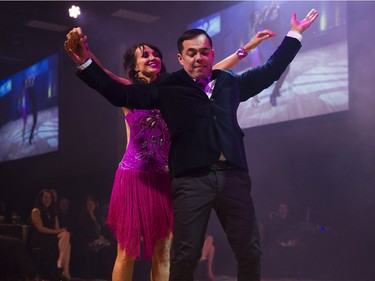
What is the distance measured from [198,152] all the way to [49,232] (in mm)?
4230

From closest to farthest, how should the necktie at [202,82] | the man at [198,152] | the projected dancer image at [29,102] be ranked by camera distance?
the man at [198,152]
the necktie at [202,82]
the projected dancer image at [29,102]

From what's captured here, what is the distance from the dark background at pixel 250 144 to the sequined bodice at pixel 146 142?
317cm

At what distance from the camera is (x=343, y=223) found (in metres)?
5.67

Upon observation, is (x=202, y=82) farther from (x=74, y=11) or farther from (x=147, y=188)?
(x=74, y=11)

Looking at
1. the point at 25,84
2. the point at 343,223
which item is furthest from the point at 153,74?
the point at 25,84

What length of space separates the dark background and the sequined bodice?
10.4 feet

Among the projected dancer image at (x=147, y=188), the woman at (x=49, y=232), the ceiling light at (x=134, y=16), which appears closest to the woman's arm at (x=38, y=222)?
the woman at (x=49, y=232)

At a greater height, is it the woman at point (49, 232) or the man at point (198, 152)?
the man at point (198, 152)

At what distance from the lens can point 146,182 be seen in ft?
8.16

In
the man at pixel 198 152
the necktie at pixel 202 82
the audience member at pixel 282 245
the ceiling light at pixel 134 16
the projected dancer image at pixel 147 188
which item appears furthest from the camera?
the ceiling light at pixel 134 16

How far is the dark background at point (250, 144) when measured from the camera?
5363 millimetres

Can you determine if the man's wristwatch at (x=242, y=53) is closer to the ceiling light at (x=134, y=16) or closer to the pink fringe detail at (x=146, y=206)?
the pink fringe detail at (x=146, y=206)

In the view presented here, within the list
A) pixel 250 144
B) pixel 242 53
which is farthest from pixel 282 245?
pixel 242 53

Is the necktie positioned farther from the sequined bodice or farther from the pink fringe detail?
the pink fringe detail
